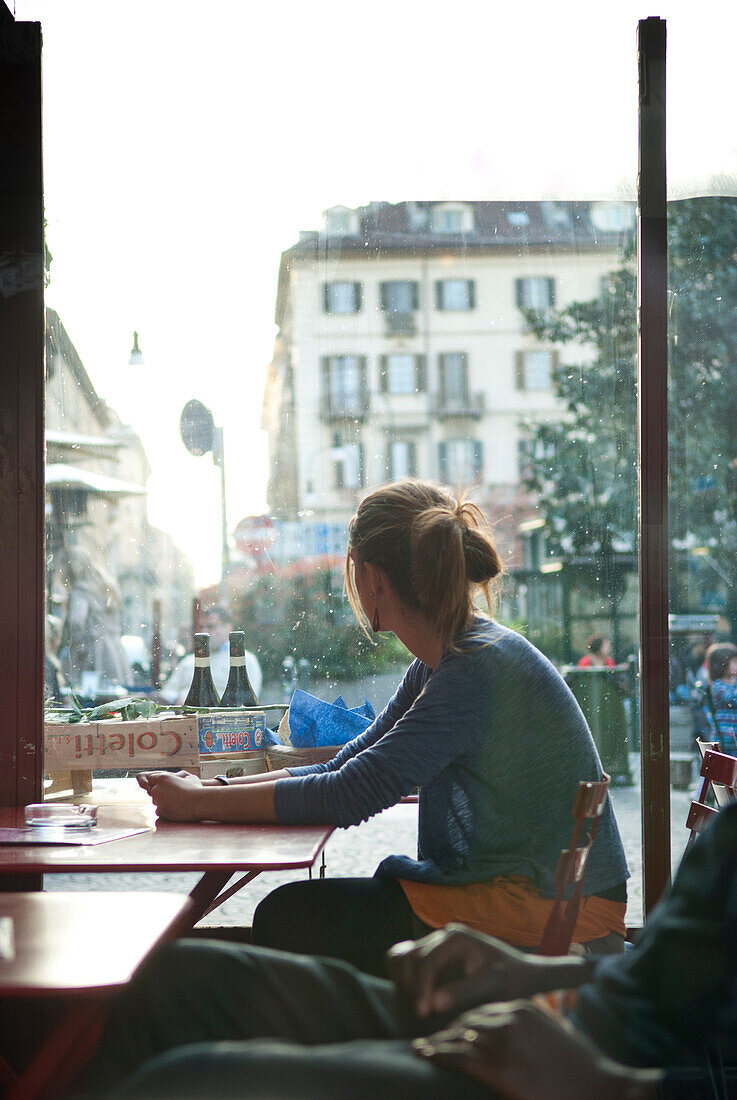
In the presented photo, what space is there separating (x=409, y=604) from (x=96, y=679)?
107cm

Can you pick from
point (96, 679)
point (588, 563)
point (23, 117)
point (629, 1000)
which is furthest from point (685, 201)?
point (629, 1000)

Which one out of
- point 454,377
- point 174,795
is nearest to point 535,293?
point 454,377

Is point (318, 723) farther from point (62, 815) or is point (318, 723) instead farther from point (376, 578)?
point (62, 815)

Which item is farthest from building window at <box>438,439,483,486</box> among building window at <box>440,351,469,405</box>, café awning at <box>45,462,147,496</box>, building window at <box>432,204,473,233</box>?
café awning at <box>45,462,147,496</box>

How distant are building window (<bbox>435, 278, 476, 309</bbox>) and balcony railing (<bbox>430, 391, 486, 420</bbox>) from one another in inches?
9.7

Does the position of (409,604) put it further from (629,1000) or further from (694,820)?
(629,1000)

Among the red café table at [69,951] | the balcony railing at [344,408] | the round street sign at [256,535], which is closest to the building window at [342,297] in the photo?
the balcony railing at [344,408]

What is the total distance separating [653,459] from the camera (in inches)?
107

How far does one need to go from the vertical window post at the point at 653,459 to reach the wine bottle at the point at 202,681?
1115mm

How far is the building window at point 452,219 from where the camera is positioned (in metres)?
2.92

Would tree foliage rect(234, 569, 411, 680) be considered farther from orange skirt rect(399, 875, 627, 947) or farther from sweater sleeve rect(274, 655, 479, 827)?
orange skirt rect(399, 875, 627, 947)

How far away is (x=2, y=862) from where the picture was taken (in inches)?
71.0

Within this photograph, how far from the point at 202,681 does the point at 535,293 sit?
1.38m

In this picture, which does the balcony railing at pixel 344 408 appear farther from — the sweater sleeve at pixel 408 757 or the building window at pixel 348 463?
the sweater sleeve at pixel 408 757
